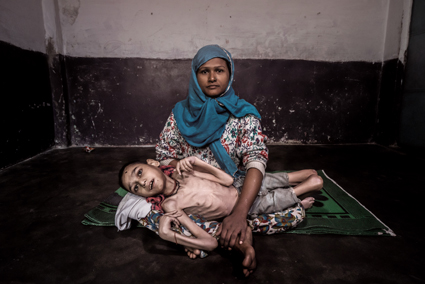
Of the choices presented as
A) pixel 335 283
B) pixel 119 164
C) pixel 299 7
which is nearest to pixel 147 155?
pixel 119 164

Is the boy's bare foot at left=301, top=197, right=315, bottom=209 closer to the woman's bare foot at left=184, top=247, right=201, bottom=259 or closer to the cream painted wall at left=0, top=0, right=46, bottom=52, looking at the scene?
the woman's bare foot at left=184, top=247, right=201, bottom=259

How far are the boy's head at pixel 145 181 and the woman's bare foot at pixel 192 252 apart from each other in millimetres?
362

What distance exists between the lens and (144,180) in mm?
1449

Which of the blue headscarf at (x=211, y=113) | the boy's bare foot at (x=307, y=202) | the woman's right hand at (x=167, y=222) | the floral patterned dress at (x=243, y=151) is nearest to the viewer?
the woman's right hand at (x=167, y=222)

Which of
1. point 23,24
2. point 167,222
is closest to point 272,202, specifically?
point 167,222

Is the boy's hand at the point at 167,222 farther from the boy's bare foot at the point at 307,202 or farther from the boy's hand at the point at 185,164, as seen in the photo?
the boy's bare foot at the point at 307,202

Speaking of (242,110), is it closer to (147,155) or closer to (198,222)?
(198,222)

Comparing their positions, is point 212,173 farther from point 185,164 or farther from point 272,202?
point 272,202

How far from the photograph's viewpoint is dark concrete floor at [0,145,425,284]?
4.05ft

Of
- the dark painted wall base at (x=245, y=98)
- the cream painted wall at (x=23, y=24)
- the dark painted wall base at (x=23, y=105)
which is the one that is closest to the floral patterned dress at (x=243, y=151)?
the dark painted wall base at (x=245, y=98)

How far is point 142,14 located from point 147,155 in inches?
88.1

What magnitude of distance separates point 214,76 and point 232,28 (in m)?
2.65

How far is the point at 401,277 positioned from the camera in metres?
1.21

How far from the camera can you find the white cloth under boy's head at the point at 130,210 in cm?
148
